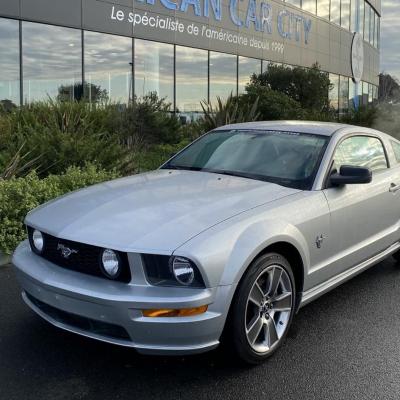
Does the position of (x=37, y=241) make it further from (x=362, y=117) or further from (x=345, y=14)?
(x=345, y=14)

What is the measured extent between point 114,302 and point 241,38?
21222mm

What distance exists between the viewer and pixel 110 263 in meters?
3.07

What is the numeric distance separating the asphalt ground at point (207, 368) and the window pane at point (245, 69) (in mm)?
20144

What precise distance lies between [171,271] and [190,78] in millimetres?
18423

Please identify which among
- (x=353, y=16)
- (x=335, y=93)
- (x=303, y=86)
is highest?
(x=353, y=16)

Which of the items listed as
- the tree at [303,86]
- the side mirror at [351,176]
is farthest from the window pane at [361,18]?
the side mirror at [351,176]

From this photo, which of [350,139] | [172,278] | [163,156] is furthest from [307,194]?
[163,156]

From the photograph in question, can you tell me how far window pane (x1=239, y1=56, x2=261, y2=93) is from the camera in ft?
76.5

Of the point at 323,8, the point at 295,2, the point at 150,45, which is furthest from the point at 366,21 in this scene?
the point at 150,45

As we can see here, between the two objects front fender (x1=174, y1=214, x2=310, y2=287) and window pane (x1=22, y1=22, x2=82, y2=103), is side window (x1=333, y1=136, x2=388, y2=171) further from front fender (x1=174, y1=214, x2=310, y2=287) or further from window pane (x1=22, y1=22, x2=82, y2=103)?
window pane (x1=22, y1=22, x2=82, y2=103)

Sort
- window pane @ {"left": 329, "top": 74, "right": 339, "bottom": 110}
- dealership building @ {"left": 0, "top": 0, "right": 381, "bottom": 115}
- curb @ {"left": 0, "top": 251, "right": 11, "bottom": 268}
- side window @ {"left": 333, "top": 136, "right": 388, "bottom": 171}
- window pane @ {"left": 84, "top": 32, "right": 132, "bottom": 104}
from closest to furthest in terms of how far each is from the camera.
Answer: side window @ {"left": 333, "top": 136, "right": 388, "bottom": 171}
curb @ {"left": 0, "top": 251, "right": 11, "bottom": 268}
dealership building @ {"left": 0, "top": 0, "right": 381, "bottom": 115}
window pane @ {"left": 84, "top": 32, "right": 132, "bottom": 104}
window pane @ {"left": 329, "top": 74, "right": 339, "bottom": 110}

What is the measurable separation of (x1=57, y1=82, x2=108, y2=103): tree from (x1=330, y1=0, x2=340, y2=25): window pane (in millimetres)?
19902

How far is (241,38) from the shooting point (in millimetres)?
22703

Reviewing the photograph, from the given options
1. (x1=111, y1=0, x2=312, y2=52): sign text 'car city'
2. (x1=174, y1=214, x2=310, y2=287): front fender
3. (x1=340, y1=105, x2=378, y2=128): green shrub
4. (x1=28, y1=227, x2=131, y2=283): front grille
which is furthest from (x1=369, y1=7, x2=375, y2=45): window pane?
(x1=28, y1=227, x2=131, y2=283): front grille
